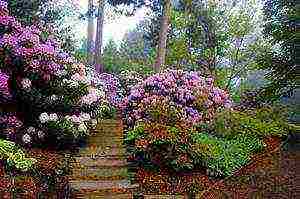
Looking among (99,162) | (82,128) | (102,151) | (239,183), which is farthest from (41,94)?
(239,183)

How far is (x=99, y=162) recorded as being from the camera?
8.73 metres

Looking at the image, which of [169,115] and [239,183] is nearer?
[239,183]

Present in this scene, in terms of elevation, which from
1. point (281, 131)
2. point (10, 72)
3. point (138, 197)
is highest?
point (10, 72)

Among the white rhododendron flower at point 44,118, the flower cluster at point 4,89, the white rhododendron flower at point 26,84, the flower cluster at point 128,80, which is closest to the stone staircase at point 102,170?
the white rhododendron flower at point 44,118

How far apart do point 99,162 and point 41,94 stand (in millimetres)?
2162

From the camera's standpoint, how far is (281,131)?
1233cm

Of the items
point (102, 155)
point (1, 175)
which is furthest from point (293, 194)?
point (1, 175)

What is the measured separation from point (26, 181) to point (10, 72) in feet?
11.0

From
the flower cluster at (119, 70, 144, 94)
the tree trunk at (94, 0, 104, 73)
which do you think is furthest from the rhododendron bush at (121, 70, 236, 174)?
the tree trunk at (94, 0, 104, 73)

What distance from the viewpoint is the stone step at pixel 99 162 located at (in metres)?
8.60

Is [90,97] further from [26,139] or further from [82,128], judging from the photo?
[26,139]

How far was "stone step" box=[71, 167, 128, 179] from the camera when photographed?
820 cm

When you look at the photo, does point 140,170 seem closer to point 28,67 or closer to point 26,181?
point 26,181

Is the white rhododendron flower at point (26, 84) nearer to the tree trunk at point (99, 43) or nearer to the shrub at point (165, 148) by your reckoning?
the shrub at point (165, 148)
